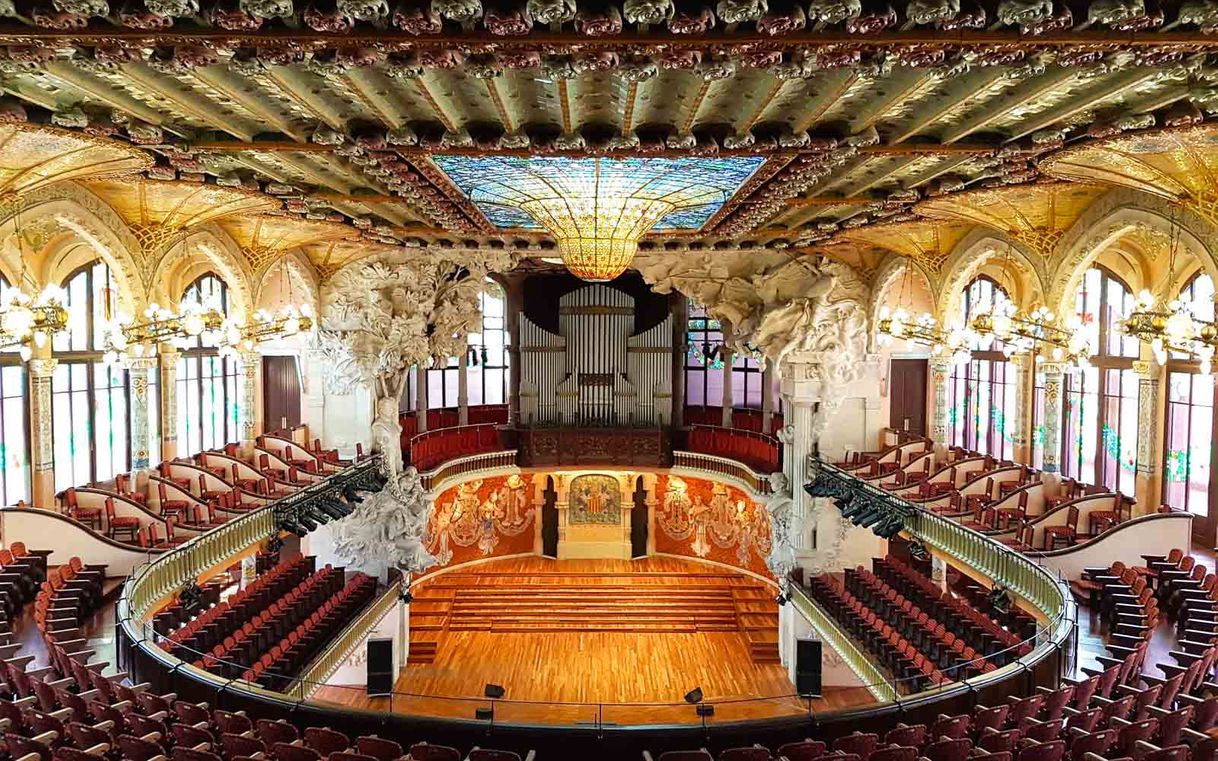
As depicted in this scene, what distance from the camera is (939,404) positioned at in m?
20.8

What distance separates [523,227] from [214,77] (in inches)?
350

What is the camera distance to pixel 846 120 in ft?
25.5

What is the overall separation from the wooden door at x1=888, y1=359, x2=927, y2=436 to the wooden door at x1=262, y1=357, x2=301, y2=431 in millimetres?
17622

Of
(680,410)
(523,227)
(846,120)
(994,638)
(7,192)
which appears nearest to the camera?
(846,120)

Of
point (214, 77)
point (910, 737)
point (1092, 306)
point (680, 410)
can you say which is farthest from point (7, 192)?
point (1092, 306)

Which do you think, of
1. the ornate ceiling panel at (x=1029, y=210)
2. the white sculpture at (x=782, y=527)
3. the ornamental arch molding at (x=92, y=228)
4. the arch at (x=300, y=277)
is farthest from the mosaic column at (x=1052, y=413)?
the ornamental arch molding at (x=92, y=228)

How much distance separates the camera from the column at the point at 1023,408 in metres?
19.0

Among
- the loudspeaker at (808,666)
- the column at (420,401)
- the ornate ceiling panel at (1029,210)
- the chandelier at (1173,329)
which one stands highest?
the ornate ceiling panel at (1029,210)

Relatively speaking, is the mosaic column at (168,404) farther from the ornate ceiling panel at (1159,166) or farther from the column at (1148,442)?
the column at (1148,442)

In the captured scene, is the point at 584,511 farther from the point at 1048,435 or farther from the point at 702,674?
the point at 1048,435

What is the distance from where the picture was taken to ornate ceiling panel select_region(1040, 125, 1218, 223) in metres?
8.76

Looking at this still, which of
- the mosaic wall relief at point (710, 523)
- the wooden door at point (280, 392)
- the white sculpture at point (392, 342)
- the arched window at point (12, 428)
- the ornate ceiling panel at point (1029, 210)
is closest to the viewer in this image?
Answer: the ornate ceiling panel at point (1029, 210)

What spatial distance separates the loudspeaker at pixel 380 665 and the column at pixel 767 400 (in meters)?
13.4

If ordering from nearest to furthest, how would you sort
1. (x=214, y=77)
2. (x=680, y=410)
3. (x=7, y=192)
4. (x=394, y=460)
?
1. (x=214, y=77)
2. (x=7, y=192)
3. (x=394, y=460)
4. (x=680, y=410)
